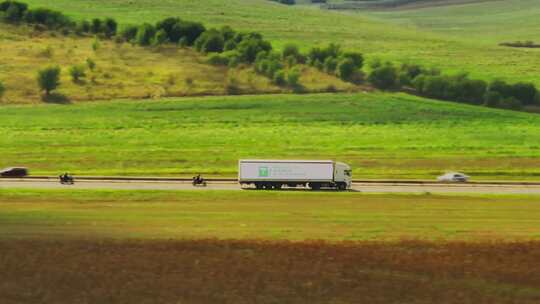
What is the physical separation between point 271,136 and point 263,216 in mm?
78293

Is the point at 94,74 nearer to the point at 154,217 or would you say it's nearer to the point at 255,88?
the point at 255,88

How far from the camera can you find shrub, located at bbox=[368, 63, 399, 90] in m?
173

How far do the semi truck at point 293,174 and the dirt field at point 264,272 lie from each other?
132 ft

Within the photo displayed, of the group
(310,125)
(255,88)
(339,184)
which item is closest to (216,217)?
(339,184)

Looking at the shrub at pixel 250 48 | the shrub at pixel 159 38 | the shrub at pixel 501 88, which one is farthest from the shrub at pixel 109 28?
the shrub at pixel 501 88

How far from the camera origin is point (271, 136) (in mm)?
131000

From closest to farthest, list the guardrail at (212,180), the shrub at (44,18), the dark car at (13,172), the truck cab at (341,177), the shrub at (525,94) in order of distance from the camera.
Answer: the truck cab at (341,177), the guardrail at (212,180), the dark car at (13,172), the shrub at (525,94), the shrub at (44,18)

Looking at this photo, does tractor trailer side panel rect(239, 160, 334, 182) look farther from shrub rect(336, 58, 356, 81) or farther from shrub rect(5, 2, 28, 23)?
shrub rect(5, 2, 28, 23)

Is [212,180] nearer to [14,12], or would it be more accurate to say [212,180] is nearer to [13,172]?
[13,172]

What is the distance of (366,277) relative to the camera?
3384 centimetres

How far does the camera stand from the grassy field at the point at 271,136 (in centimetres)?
10588

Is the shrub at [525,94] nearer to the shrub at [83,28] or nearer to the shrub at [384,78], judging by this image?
the shrub at [384,78]

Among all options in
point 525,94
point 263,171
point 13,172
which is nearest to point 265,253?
point 263,171

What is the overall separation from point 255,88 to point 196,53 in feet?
77.2
